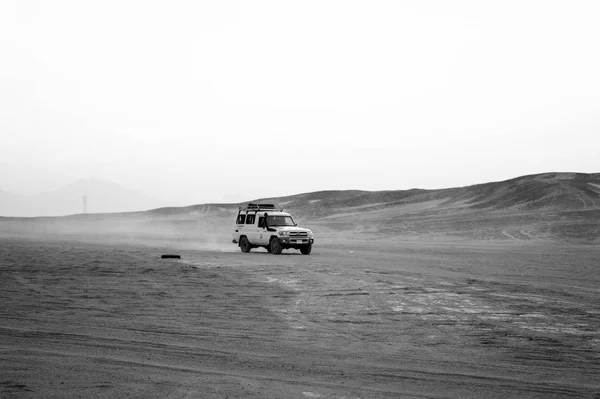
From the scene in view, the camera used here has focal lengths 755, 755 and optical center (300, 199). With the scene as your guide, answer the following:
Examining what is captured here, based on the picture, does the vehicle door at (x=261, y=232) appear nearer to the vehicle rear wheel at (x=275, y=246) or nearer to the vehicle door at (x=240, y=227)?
the vehicle rear wheel at (x=275, y=246)

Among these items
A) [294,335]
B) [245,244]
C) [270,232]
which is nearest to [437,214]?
[245,244]

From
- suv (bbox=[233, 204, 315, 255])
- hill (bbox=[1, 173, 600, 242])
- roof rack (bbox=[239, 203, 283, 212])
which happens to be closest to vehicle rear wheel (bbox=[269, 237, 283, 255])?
suv (bbox=[233, 204, 315, 255])

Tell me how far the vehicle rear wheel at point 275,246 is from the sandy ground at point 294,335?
1125 centimetres

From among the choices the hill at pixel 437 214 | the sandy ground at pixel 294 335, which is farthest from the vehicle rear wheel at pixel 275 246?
the hill at pixel 437 214

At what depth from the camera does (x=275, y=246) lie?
37.2 m

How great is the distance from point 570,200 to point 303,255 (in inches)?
2187

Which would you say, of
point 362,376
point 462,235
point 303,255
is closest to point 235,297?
point 362,376

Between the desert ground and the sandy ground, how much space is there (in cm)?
4

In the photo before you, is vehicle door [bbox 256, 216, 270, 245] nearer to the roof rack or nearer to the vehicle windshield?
the vehicle windshield

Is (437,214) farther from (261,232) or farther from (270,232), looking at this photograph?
(270,232)

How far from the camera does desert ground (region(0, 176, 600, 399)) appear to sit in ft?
30.3

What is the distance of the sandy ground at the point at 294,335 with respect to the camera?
919 cm

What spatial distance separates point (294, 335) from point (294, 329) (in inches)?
26.8

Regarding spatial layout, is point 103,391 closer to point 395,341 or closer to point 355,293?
point 395,341
